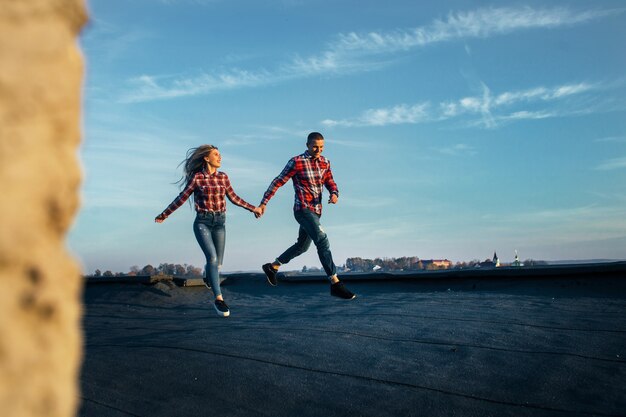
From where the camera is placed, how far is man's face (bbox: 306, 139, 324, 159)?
8.07 m

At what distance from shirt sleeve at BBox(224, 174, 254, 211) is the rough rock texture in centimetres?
663

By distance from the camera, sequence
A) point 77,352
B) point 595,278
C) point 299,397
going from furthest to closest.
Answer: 1. point 595,278
2. point 299,397
3. point 77,352

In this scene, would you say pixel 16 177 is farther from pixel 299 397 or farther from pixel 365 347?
pixel 365 347

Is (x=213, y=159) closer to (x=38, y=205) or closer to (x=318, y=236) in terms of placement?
(x=318, y=236)

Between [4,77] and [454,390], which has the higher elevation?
[4,77]

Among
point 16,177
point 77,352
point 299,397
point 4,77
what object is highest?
point 4,77

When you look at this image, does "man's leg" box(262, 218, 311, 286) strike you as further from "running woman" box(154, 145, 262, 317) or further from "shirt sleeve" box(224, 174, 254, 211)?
"running woman" box(154, 145, 262, 317)

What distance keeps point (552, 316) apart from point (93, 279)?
10379 mm

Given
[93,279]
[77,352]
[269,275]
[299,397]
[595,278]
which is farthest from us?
[93,279]

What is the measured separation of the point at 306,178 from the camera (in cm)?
808

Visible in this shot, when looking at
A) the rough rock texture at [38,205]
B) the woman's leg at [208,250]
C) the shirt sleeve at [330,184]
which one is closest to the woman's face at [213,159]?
the woman's leg at [208,250]

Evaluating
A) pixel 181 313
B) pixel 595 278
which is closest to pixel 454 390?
pixel 595 278

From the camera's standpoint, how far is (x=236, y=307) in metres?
8.71

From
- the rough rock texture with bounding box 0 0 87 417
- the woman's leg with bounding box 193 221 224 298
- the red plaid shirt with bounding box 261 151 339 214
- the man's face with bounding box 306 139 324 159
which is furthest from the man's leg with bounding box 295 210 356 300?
the rough rock texture with bounding box 0 0 87 417
